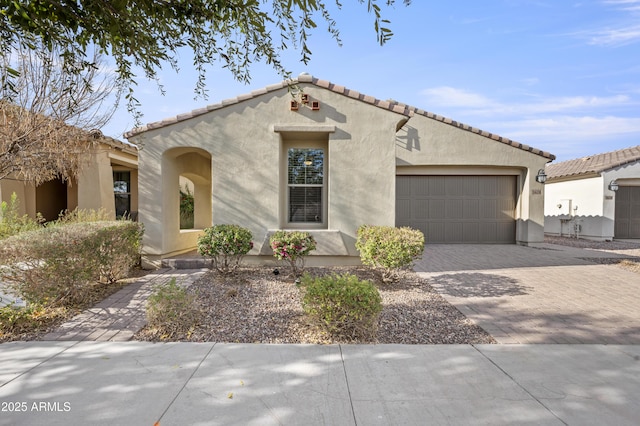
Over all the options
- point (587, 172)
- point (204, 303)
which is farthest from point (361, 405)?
point (587, 172)

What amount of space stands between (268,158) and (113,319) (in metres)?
4.67

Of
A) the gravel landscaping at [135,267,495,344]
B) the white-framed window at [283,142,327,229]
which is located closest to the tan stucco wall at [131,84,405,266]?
the white-framed window at [283,142,327,229]

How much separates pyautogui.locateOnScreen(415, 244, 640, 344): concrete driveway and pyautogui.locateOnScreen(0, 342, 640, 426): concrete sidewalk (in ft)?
1.82

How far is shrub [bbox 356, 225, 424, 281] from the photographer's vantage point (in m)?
6.07

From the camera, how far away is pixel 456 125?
12320 millimetres

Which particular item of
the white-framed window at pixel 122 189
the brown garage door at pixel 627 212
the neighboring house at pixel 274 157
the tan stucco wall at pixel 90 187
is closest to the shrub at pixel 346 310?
the neighboring house at pixel 274 157

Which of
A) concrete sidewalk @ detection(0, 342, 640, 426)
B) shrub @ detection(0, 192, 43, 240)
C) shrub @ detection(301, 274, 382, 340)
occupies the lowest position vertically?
concrete sidewalk @ detection(0, 342, 640, 426)

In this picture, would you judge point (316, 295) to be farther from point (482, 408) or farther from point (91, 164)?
point (91, 164)

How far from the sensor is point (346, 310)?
13.4 feet

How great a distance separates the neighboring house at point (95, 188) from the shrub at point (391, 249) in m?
9.24

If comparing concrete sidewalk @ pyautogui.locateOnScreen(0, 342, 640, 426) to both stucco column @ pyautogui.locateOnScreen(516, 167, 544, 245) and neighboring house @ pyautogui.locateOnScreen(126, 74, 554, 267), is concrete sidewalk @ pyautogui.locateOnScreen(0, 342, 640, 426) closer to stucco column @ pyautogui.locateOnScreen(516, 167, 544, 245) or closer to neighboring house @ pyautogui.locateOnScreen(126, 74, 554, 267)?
neighboring house @ pyautogui.locateOnScreen(126, 74, 554, 267)

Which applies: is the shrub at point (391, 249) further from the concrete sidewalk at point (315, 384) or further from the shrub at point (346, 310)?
the concrete sidewalk at point (315, 384)

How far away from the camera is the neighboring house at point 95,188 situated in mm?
11438

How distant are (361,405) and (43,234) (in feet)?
18.4
